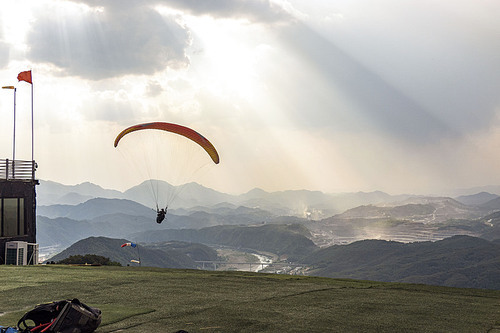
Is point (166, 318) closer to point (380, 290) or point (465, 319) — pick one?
point (465, 319)

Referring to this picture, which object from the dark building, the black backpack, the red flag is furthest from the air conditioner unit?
the black backpack

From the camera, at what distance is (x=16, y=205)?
39.4 metres

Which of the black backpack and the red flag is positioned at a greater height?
the red flag

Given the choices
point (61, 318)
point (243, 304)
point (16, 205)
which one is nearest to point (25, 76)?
point (16, 205)

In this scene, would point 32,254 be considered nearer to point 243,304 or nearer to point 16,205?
point 16,205

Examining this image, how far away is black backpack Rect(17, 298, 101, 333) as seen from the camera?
11.3m

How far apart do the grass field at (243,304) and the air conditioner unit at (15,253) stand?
13.2 meters

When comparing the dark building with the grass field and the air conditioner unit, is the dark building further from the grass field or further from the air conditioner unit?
the grass field

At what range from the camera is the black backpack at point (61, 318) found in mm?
11320

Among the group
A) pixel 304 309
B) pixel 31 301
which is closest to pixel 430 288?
pixel 304 309

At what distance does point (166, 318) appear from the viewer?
14.8 meters

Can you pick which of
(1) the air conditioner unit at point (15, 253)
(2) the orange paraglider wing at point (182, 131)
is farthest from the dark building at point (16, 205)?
(2) the orange paraglider wing at point (182, 131)

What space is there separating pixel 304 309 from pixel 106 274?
13.4m

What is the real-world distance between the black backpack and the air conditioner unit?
Result: 28.2 m
